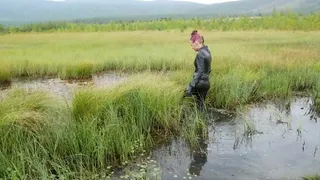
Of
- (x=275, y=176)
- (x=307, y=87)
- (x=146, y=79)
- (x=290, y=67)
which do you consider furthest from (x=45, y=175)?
(x=290, y=67)

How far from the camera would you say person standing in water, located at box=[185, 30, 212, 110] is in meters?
7.43

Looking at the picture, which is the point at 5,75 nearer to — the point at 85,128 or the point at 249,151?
the point at 85,128

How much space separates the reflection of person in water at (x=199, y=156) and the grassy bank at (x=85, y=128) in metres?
0.24

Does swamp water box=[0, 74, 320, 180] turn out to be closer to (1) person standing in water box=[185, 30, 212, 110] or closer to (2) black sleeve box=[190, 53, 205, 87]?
(1) person standing in water box=[185, 30, 212, 110]

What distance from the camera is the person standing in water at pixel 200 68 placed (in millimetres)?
7434

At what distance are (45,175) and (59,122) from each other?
160 cm

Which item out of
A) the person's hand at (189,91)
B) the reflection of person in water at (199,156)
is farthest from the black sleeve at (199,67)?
the reflection of person in water at (199,156)

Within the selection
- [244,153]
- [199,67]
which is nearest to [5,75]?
[199,67]

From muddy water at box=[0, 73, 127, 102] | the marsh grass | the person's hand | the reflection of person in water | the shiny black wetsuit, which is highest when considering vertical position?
the shiny black wetsuit

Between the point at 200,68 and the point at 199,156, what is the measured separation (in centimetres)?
215

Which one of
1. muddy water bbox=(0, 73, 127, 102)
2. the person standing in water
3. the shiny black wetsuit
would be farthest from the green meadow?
muddy water bbox=(0, 73, 127, 102)

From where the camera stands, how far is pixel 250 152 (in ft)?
21.3

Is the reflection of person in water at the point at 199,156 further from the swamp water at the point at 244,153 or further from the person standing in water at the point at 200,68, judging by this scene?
the person standing in water at the point at 200,68

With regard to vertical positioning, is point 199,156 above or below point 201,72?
below
